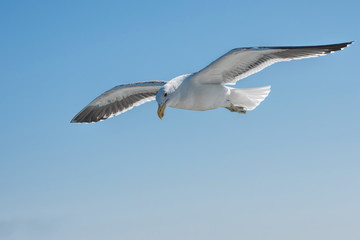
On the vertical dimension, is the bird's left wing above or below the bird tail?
above

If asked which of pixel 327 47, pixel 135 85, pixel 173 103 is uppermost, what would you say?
pixel 135 85

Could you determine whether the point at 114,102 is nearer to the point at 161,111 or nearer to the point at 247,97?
the point at 247,97

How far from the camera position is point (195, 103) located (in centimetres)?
608

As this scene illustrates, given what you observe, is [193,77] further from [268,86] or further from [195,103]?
[268,86]

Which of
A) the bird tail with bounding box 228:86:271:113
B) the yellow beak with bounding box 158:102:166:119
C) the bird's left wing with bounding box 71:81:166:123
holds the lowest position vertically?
the yellow beak with bounding box 158:102:166:119

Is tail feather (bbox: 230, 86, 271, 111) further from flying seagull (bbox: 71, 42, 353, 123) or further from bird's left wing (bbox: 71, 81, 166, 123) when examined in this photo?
bird's left wing (bbox: 71, 81, 166, 123)

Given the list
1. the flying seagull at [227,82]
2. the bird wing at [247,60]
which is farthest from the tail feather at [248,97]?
the bird wing at [247,60]

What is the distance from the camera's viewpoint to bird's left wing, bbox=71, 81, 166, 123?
796 centimetres

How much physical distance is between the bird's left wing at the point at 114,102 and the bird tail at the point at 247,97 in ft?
5.10

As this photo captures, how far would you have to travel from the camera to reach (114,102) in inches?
328

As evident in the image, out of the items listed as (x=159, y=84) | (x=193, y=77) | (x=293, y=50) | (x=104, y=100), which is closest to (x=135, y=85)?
(x=159, y=84)

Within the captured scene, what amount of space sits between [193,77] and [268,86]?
175cm

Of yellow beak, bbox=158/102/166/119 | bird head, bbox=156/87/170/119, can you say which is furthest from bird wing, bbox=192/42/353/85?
yellow beak, bbox=158/102/166/119

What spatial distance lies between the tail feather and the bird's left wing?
61.5 inches
